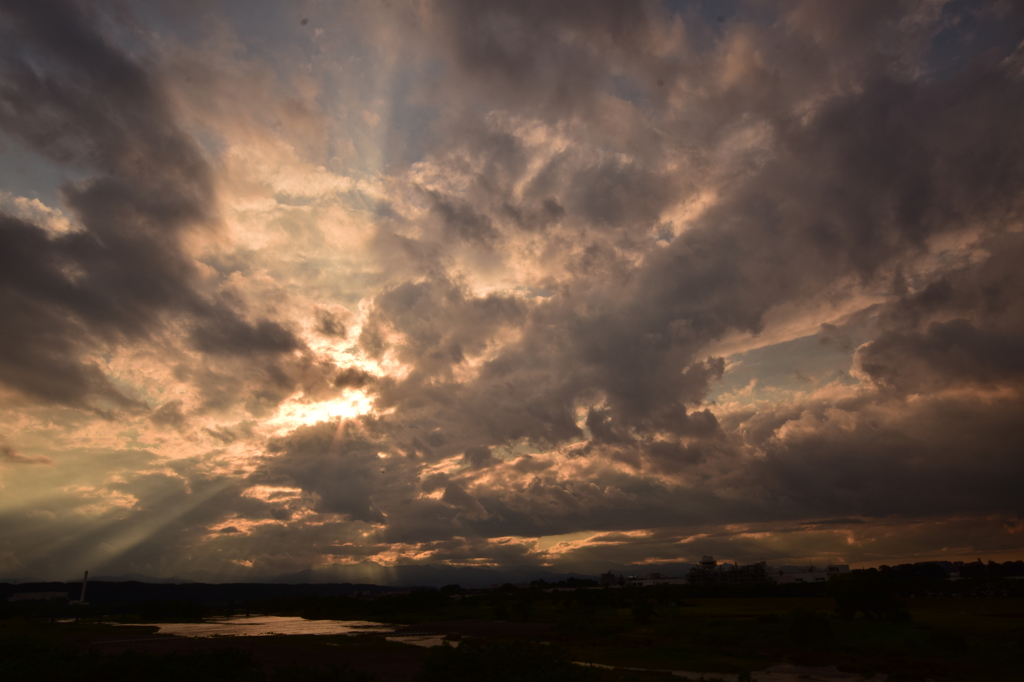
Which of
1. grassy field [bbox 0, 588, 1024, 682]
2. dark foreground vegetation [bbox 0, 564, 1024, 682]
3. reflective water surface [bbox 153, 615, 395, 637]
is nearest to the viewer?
dark foreground vegetation [bbox 0, 564, 1024, 682]

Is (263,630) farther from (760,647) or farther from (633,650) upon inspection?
(760,647)

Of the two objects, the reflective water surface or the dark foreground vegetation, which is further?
the reflective water surface

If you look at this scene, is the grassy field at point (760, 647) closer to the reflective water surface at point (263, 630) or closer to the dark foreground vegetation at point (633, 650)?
the dark foreground vegetation at point (633, 650)

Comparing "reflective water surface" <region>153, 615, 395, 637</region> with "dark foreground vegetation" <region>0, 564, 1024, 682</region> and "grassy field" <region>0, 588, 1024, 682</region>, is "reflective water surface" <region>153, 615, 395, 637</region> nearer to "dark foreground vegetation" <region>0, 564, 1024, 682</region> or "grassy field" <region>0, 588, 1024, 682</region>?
"dark foreground vegetation" <region>0, 564, 1024, 682</region>

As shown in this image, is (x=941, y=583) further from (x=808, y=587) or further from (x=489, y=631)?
(x=489, y=631)

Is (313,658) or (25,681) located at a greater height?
(25,681)

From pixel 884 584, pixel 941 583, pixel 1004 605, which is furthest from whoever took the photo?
pixel 941 583

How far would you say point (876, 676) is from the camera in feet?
174

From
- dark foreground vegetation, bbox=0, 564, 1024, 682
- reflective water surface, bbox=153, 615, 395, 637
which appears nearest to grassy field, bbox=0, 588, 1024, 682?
dark foreground vegetation, bbox=0, 564, 1024, 682

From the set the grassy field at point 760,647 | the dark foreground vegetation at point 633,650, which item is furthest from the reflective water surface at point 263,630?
the grassy field at point 760,647

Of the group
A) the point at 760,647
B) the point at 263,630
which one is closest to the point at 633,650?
the point at 760,647

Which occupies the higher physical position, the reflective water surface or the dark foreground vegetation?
the dark foreground vegetation

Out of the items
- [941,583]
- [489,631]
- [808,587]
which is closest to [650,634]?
[489,631]

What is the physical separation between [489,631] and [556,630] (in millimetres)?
15209
